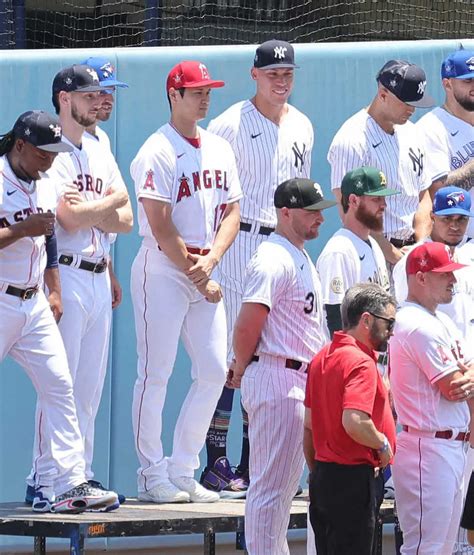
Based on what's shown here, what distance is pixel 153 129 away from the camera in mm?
7309

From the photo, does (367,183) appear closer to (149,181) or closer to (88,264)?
(149,181)

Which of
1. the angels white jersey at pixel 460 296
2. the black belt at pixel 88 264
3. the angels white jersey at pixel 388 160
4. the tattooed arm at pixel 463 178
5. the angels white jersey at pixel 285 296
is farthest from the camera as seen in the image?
the tattooed arm at pixel 463 178

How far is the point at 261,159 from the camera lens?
6.80m

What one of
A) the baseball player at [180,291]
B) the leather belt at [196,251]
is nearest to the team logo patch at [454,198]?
the baseball player at [180,291]

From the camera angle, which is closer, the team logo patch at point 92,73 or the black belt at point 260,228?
the team logo patch at point 92,73

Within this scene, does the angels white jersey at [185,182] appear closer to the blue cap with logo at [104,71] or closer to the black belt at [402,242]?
the blue cap with logo at [104,71]

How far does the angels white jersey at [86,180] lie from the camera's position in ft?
20.2

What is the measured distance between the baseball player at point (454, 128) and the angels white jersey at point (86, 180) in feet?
5.74

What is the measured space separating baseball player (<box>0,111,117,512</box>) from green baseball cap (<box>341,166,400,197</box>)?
49.9 inches

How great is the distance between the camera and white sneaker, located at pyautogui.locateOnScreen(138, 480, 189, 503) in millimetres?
6293

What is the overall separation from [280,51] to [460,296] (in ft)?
4.78

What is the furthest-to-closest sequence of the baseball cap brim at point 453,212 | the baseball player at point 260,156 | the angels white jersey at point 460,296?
1. the baseball player at point 260,156
2. the baseball cap brim at point 453,212
3. the angels white jersey at point 460,296

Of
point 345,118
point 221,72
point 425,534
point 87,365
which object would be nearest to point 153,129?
point 221,72

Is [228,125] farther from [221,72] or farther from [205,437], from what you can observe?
[205,437]
